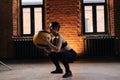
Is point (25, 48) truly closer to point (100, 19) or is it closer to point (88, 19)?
point (88, 19)

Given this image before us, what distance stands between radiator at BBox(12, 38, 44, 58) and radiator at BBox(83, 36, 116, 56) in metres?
1.43

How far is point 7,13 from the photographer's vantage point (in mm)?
9625

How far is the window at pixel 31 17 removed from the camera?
9953 mm

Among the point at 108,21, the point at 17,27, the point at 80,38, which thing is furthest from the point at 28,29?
the point at 108,21

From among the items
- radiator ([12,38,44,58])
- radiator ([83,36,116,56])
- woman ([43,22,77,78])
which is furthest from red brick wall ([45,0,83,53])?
woman ([43,22,77,78])

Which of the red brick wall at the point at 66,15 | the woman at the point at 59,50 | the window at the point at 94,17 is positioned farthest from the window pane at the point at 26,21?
the woman at the point at 59,50

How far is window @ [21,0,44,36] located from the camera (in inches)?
392

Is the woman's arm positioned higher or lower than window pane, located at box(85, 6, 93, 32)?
lower

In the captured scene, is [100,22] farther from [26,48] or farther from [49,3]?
[26,48]

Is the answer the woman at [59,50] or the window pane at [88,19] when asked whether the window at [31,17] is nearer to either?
the window pane at [88,19]

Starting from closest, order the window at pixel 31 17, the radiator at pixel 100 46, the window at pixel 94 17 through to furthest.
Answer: the radiator at pixel 100 46, the window at pixel 94 17, the window at pixel 31 17

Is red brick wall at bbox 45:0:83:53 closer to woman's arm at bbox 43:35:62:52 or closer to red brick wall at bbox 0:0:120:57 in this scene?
red brick wall at bbox 0:0:120:57

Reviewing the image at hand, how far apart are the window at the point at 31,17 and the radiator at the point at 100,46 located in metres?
1.62

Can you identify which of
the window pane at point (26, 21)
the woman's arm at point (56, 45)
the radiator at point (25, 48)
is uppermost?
the window pane at point (26, 21)
